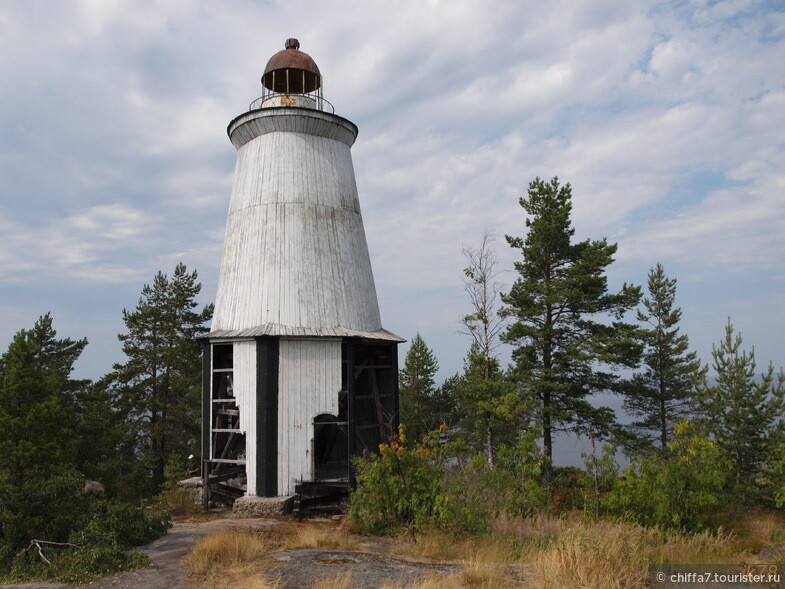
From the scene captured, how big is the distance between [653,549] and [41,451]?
31.8 ft

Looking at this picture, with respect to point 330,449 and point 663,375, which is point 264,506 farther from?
point 663,375

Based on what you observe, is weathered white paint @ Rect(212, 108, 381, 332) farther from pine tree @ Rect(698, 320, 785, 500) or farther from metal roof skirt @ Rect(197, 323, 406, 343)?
pine tree @ Rect(698, 320, 785, 500)

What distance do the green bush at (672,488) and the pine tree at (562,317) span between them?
8.80m

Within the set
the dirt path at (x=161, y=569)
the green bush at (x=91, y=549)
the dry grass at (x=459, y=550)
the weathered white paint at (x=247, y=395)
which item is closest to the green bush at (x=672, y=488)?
the dry grass at (x=459, y=550)

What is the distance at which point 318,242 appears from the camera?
48.7ft

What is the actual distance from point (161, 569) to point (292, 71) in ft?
47.0

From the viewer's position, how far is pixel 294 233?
48.2ft

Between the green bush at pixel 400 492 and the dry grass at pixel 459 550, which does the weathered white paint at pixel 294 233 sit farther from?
the dry grass at pixel 459 550

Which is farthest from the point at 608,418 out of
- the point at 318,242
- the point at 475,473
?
the point at 318,242

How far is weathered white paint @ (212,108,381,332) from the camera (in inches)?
565

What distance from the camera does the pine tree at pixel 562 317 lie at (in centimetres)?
2073

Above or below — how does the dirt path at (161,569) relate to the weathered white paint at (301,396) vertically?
below

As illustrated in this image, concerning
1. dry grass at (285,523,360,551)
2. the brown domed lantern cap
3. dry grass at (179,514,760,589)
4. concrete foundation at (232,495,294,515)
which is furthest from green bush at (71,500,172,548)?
the brown domed lantern cap

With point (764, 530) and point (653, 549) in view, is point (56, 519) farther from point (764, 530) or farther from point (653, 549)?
point (764, 530)
